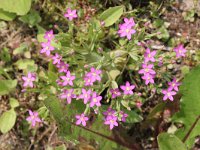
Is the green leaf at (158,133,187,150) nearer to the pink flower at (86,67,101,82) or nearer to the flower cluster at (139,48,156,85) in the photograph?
the flower cluster at (139,48,156,85)

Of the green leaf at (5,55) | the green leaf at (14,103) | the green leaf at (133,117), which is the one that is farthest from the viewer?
the green leaf at (5,55)

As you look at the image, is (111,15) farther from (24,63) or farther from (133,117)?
(24,63)

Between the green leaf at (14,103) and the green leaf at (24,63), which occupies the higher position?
the green leaf at (24,63)

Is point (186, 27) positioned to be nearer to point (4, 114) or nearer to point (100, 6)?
point (100, 6)

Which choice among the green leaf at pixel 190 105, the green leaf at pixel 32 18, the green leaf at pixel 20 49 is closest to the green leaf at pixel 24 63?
the green leaf at pixel 20 49

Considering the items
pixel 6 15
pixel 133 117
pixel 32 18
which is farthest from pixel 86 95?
pixel 6 15

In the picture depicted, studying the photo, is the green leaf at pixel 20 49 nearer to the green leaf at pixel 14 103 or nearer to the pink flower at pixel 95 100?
the green leaf at pixel 14 103
